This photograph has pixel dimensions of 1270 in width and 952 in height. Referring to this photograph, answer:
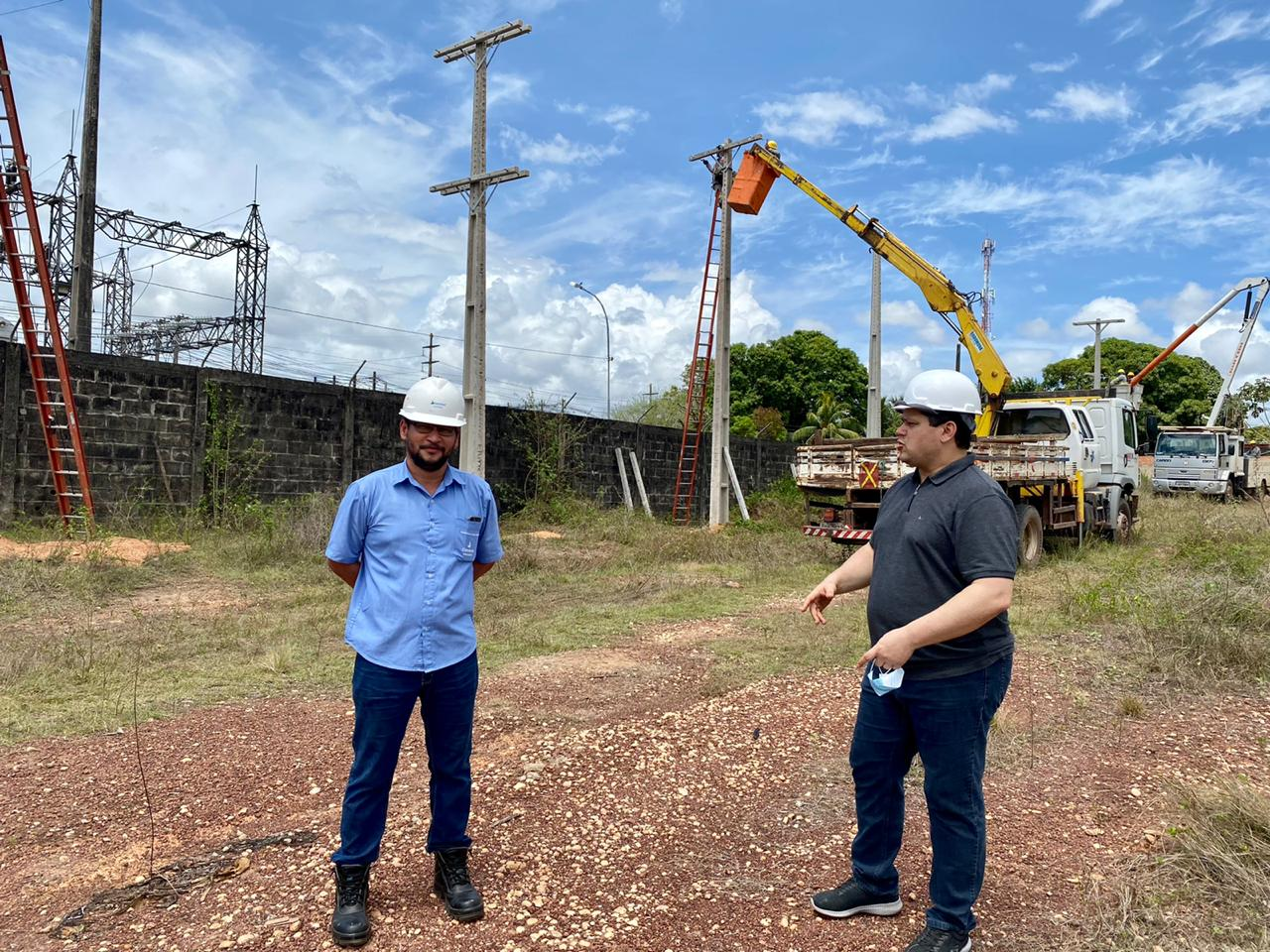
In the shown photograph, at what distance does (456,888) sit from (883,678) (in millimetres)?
1585

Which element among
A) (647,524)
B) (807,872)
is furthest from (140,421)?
(807,872)

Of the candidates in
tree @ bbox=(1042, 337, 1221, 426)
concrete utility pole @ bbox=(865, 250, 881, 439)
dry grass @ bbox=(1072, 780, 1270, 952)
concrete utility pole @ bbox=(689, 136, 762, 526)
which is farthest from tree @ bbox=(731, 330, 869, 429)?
dry grass @ bbox=(1072, 780, 1270, 952)

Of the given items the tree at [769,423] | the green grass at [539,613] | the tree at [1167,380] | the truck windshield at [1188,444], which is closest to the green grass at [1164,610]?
the green grass at [539,613]

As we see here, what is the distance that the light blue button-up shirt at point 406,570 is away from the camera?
9.46ft

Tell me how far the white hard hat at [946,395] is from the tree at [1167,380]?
44.7 meters

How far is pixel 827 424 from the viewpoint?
34.4 m

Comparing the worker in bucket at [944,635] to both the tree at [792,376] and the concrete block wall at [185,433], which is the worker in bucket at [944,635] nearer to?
the concrete block wall at [185,433]

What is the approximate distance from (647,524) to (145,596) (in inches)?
360

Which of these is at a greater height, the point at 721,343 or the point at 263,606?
the point at 721,343

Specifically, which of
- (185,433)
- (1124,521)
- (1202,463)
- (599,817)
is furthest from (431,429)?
(1202,463)

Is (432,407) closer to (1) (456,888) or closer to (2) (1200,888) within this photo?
(1) (456,888)

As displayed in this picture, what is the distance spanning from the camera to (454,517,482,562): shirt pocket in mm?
3035

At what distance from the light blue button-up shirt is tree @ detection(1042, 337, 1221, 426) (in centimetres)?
4535

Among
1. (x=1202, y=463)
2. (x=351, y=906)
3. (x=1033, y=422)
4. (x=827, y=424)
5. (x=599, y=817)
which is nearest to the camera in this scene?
(x=351, y=906)
